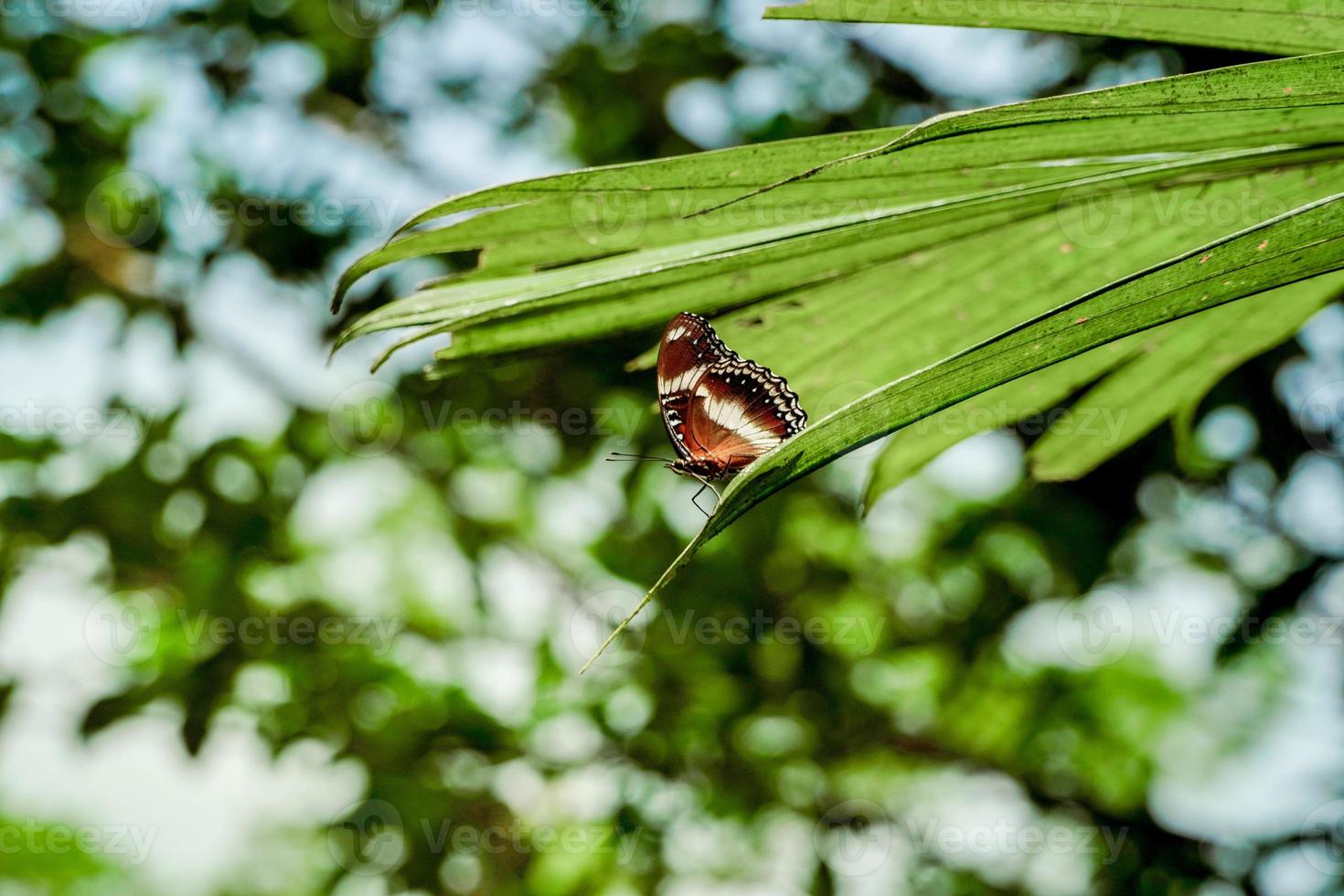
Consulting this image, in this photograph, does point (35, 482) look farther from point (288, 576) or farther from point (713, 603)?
point (713, 603)

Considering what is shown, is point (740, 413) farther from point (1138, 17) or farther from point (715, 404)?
point (1138, 17)

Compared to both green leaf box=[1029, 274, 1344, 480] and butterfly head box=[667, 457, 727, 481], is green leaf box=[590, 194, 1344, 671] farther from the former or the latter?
butterfly head box=[667, 457, 727, 481]

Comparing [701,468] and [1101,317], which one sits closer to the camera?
[1101,317]

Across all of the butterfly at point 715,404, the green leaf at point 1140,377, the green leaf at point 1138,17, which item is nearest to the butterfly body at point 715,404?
the butterfly at point 715,404

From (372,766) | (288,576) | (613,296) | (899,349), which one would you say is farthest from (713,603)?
(613,296)

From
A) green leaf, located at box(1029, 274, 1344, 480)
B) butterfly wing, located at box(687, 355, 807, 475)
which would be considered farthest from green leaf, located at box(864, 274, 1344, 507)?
butterfly wing, located at box(687, 355, 807, 475)

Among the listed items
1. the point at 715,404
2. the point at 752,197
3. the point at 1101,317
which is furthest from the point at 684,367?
the point at 1101,317

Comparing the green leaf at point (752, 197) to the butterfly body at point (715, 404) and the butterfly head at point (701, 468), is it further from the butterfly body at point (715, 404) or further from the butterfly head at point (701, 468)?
the butterfly head at point (701, 468)
